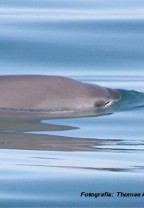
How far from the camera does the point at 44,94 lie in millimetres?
9930

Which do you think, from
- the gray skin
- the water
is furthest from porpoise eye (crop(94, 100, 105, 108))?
the water

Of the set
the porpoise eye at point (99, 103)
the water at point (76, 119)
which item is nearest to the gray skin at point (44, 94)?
the porpoise eye at point (99, 103)

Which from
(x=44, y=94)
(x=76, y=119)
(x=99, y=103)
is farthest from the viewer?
(x=99, y=103)

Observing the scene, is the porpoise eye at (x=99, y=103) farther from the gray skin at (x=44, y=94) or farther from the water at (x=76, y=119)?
the water at (x=76, y=119)

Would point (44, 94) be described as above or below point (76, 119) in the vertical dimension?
above

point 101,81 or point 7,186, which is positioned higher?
point 101,81

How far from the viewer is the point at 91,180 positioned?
24.2ft

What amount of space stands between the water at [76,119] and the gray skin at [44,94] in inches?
6.1

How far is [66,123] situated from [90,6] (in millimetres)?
→ 7527

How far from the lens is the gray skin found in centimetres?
990

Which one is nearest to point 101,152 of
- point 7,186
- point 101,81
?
point 7,186

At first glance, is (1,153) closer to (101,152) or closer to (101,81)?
(101,152)

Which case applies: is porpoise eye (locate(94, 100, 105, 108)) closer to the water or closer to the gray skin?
the gray skin

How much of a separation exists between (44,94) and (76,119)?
0.45 metres
